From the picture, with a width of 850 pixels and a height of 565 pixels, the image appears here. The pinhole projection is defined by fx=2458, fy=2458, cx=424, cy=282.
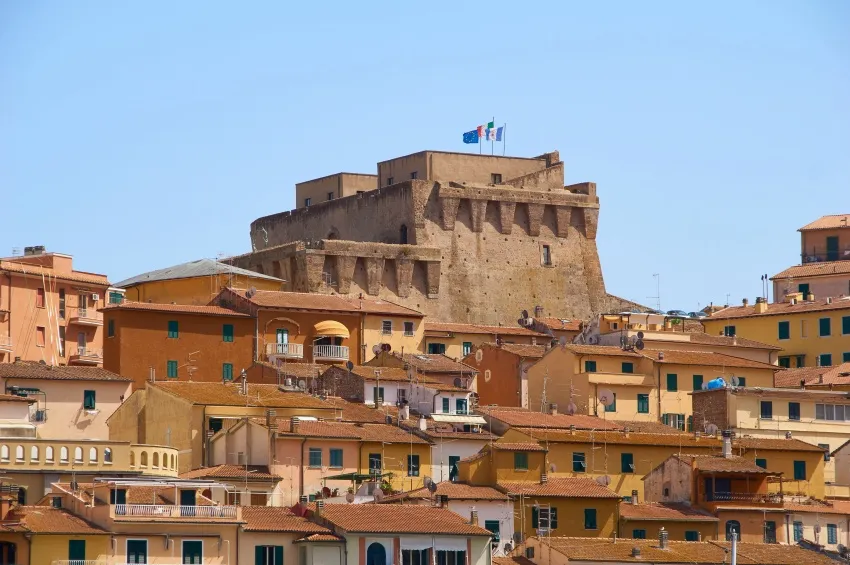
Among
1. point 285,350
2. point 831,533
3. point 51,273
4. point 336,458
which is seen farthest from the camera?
point 51,273

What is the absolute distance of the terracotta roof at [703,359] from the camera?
8988 cm

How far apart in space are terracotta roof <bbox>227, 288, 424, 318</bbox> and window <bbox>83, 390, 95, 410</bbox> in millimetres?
12845

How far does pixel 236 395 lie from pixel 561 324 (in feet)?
95.9

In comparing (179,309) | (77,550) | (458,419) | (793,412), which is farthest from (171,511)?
(793,412)

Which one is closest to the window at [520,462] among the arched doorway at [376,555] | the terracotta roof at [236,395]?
the terracotta roof at [236,395]

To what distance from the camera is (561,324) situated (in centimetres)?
10681

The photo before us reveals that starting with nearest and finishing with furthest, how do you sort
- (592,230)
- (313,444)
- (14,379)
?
(313,444) < (14,379) < (592,230)

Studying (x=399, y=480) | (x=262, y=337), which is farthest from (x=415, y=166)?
(x=399, y=480)

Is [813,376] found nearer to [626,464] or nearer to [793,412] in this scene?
Result: [793,412]

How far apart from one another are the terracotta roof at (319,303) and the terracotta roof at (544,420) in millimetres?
12687

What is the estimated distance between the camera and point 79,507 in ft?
210

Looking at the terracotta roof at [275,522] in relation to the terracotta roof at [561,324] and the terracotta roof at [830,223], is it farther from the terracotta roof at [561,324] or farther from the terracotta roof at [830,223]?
the terracotta roof at [830,223]

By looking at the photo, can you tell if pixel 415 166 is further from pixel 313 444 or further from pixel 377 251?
pixel 313 444

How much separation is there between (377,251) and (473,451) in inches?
1426
